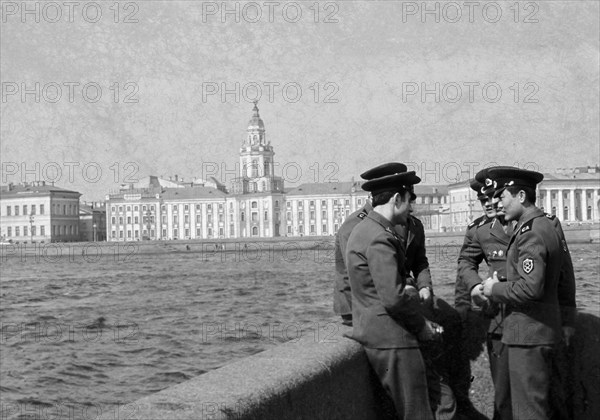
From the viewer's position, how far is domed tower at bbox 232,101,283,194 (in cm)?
10781

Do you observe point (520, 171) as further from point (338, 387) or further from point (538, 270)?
point (338, 387)

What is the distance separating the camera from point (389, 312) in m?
2.91

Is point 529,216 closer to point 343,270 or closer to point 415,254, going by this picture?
point 415,254

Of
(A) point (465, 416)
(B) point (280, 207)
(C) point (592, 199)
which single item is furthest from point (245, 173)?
(A) point (465, 416)

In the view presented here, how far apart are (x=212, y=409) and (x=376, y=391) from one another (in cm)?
115

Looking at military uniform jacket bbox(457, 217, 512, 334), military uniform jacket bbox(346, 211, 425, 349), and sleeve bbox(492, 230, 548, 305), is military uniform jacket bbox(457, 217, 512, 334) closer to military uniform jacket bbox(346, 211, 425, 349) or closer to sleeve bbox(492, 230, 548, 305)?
sleeve bbox(492, 230, 548, 305)

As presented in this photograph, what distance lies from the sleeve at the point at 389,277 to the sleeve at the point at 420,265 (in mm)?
571

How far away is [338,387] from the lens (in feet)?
9.73

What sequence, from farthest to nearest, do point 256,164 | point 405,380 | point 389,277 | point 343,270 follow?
1. point 256,164
2. point 343,270
3. point 405,380
4. point 389,277

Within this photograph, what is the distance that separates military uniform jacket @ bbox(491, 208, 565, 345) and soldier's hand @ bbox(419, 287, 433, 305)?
0.83 feet

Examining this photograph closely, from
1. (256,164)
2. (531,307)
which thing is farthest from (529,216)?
(256,164)

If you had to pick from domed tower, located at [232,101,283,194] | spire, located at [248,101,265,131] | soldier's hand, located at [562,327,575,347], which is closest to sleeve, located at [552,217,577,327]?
soldier's hand, located at [562,327,575,347]

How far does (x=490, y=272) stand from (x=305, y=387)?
54.8 inches

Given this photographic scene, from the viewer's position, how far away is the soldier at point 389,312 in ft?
9.37
